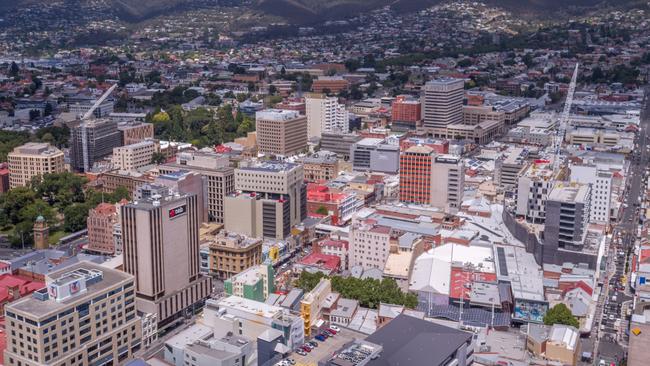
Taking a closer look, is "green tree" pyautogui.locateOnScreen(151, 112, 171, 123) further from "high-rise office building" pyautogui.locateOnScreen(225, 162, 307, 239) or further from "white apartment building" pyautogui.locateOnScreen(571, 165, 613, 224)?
"white apartment building" pyautogui.locateOnScreen(571, 165, 613, 224)

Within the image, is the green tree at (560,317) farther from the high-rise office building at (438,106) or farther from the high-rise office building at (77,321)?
the high-rise office building at (438,106)

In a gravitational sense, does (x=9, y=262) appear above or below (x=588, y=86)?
below

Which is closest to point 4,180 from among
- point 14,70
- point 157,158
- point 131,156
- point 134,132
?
point 131,156

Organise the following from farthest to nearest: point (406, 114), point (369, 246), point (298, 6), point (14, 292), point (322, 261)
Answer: point (298, 6) → point (406, 114) → point (322, 261) → point (369, 246) → point (14, 292)

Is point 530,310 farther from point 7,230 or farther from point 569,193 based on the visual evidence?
point 7,230

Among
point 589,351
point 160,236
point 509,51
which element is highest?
point 509,51

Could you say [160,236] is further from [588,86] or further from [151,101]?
[588,86]

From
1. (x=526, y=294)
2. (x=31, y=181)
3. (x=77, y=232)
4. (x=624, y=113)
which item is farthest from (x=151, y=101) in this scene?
(x=526, y=294)
